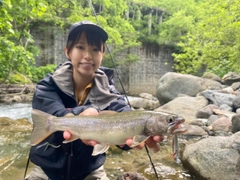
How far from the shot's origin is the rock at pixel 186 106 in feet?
32.4

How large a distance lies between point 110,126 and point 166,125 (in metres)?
0.45

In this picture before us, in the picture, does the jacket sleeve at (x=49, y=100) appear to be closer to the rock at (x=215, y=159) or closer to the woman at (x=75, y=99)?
the woman at (x=75, y=99)

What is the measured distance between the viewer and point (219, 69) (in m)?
21.0

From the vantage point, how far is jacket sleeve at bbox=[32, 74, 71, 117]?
2.24 m

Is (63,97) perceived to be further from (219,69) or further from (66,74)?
(219,69)

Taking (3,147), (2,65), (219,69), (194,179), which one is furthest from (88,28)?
(219,69)

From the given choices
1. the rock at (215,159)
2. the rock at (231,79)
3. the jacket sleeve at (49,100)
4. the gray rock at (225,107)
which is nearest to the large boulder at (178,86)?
the rock at (231,79)

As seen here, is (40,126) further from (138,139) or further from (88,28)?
(88,28)

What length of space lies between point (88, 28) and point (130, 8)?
108ft

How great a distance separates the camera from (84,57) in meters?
2.45

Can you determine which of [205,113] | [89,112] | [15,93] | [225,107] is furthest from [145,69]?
[89,112]

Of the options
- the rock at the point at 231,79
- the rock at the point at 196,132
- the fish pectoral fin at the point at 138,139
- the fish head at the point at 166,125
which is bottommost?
the rock at the point at 196,132

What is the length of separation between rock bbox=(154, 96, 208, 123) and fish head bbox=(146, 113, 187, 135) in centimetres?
785

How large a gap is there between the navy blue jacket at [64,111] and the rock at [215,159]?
2.26 meters
